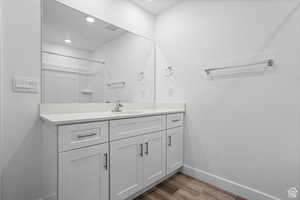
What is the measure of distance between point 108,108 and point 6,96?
93cm

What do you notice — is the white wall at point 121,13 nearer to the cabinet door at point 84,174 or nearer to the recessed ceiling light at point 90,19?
the recessed ceiling light at point 90,19

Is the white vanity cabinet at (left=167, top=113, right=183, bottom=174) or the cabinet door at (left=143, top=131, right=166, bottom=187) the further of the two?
the white vanity cabinet at (left=167, top=113, right=183, bottom=174)

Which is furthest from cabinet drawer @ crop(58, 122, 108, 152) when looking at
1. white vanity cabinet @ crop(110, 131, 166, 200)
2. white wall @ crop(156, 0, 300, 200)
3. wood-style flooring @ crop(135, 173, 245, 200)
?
white wall @ crop(156, 0, 300, 200)

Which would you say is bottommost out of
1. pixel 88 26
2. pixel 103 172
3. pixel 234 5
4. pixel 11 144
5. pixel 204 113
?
pixel 103 172

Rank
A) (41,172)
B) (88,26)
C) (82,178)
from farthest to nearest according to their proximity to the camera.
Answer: (88,26) < (41,172) < (82,178)

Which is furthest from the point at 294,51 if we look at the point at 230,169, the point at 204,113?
the point at 230,169

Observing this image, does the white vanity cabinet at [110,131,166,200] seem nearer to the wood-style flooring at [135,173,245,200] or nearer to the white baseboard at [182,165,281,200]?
the wood-style flooring at [135,173,245,200]

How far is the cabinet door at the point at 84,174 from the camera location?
0.97m

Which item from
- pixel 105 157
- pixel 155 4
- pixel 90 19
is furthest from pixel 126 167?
pixel 155 4

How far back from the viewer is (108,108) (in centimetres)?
185

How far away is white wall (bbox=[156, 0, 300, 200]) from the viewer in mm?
1294

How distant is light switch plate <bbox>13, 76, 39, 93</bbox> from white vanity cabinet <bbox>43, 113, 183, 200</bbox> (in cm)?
34

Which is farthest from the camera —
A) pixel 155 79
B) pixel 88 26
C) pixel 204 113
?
pixel 155 79

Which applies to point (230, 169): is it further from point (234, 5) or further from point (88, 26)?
point (88, 26)
